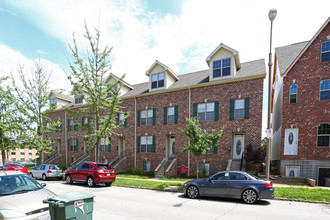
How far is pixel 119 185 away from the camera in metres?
13.6

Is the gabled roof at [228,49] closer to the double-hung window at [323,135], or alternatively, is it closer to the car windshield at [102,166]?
the double-hung window at [323,135]

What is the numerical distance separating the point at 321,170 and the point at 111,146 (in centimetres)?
2041

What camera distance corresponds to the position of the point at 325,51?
13.8 meters

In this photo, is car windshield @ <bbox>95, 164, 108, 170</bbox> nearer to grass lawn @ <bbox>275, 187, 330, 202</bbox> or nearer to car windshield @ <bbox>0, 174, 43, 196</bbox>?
car windshield @ <bbox>0, 174, 43, 196</bbox>

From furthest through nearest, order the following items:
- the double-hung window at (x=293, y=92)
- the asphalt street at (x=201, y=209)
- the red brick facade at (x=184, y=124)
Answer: the red brick facade at (x=184, y=124)
the double-hung window at (x=293, y=92)
the asphalt street at (x=201, y=209)

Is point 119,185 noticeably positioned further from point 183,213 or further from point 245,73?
point 245,73

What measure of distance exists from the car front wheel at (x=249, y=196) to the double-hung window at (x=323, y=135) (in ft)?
29.1

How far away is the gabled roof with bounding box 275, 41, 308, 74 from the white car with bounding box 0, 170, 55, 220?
59.0ft

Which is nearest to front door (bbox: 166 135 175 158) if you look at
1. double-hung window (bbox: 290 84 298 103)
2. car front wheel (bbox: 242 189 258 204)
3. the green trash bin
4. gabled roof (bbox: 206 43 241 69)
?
gabled roof (bbox: 206 43 241 69)

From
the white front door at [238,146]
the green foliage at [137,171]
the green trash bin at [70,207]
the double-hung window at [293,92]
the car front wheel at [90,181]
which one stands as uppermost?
the double-hung window at [293,92]

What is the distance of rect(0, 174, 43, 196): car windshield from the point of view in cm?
528

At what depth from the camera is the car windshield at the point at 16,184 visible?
5.28m

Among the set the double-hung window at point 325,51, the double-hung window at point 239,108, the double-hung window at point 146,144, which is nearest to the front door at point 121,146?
the double-hung window at point 146,144

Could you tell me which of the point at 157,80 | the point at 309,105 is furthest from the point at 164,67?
the point at 309,105
